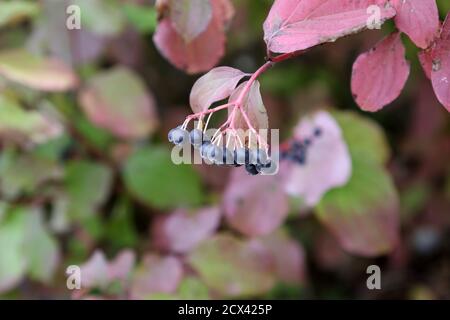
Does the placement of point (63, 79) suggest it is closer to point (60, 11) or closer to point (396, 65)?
point (60, 11)

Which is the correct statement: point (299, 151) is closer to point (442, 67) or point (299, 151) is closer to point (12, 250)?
point (442, 67)

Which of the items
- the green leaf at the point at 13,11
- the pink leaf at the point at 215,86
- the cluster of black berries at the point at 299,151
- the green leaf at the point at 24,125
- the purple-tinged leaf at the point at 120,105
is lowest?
the cluster of black berries at the point at 299,151

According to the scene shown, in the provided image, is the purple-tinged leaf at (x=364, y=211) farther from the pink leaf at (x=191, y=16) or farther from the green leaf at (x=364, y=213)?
the pink leaf at (x=191, y=16)

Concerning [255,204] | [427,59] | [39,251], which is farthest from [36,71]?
[427,59]

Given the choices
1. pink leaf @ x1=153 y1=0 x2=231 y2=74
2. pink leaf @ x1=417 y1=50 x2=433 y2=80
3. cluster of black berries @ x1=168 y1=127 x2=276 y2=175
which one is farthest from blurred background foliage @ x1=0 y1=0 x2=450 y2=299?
pink leaf @ x1=417 y1=50 x2=433 y2=80

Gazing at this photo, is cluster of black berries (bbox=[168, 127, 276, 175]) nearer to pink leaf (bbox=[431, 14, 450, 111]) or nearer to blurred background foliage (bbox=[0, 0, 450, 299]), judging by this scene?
pink leaf (bbox=[431, 14, 450, 111])

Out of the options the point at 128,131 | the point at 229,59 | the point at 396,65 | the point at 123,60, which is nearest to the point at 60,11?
the point at 123,60

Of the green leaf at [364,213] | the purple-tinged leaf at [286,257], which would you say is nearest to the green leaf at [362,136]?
the green leaf at [364,213]
